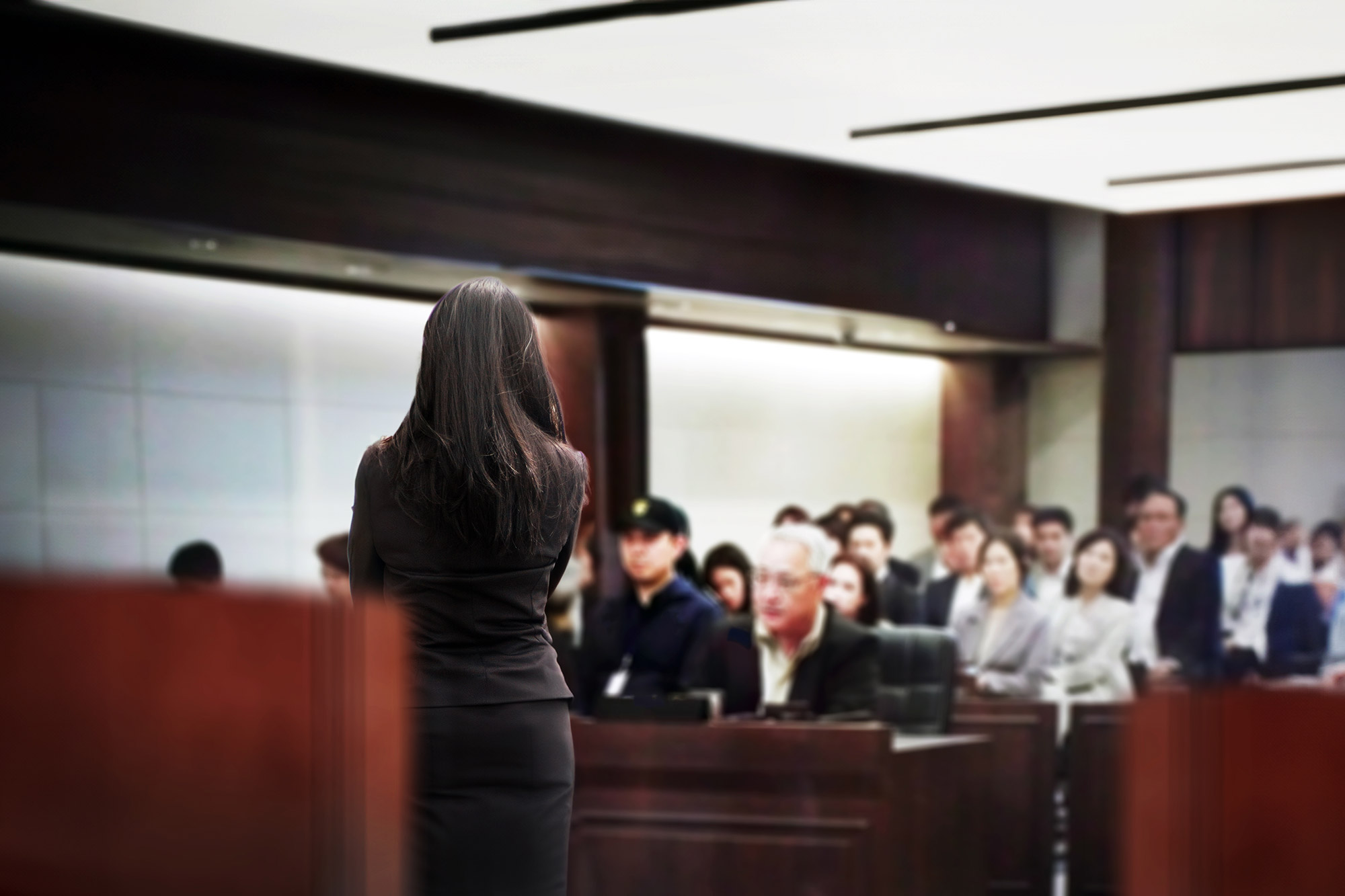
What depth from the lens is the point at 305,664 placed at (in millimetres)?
1674

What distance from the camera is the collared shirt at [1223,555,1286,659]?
834cm

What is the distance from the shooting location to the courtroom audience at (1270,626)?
7.81 m

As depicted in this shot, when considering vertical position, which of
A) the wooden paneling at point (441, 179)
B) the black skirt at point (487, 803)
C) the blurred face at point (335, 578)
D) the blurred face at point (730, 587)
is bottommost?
the blurred face at point (730, 587)

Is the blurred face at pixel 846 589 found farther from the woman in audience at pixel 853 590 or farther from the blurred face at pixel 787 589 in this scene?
the blurred face at pixel 787 589

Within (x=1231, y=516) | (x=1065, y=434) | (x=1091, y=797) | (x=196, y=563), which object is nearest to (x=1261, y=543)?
(x=1231, y=516)

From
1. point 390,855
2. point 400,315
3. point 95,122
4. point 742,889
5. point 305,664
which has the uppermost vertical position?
point 95,122

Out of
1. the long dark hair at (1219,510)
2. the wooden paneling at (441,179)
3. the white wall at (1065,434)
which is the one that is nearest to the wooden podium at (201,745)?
the wooden paneling at (441,179)

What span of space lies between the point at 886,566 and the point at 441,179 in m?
3.25

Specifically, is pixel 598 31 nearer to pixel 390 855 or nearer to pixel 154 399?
pixel 154 399

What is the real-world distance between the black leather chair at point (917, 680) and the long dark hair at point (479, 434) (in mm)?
3849

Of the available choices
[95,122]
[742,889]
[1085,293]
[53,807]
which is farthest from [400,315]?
[53,807]

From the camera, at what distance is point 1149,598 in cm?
823

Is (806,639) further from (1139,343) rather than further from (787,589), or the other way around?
(1139,343)

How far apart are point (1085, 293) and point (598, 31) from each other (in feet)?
17.8
